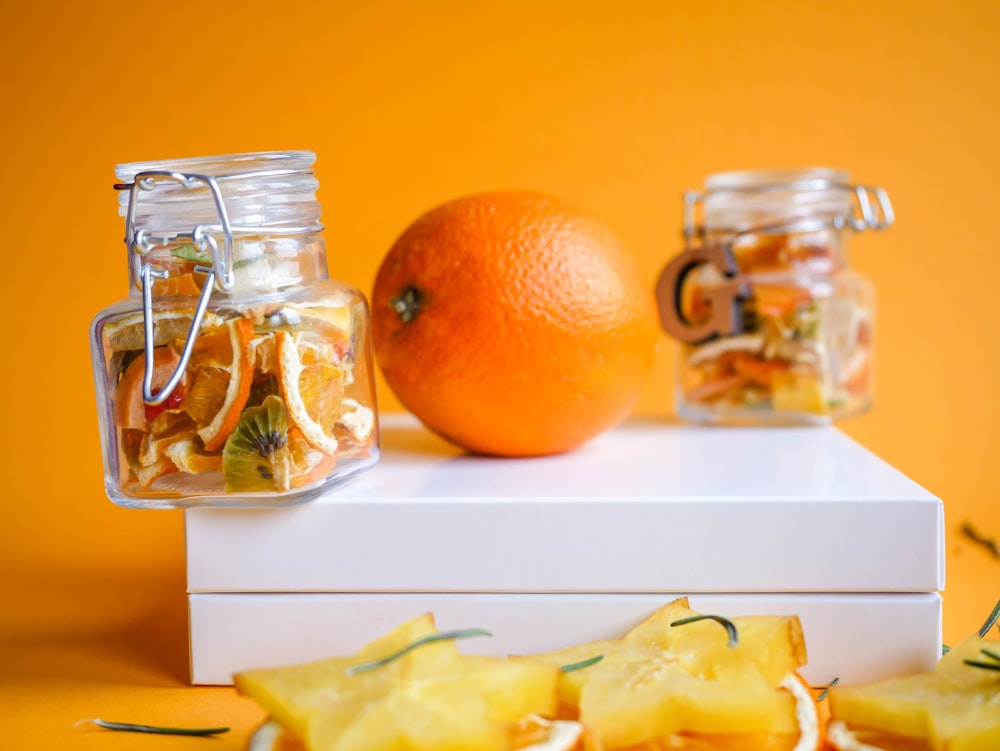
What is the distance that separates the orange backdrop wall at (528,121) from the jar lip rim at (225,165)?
87 cm

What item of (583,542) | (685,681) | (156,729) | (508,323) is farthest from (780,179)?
(156,729)

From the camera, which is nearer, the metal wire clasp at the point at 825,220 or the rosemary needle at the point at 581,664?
the rosemary needle at the point at 581,664

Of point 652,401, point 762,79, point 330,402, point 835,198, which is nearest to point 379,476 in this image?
point 330,402

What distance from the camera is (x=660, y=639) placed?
0.78 meters

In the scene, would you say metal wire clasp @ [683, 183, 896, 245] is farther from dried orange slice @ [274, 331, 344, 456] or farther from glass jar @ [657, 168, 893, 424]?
dried orange slice @ [274, 331, 344, 456]

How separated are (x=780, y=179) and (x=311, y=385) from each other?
1.99 ft

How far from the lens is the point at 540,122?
1664 millimetres

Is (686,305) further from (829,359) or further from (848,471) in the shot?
(848,471)

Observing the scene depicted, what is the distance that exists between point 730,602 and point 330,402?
1.00 ft

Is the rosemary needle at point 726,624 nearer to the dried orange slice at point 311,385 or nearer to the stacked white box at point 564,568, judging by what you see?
the stacked white box at point 564,568

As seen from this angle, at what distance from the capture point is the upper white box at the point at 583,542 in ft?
2.68

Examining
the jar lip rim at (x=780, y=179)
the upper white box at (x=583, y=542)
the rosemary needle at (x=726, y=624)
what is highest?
the jar lip rim at (x=780, y=179)

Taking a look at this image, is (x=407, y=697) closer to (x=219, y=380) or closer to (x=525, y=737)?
(x=525, y=737)

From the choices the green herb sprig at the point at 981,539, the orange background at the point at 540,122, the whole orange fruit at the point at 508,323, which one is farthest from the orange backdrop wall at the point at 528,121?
the whole orange fruit at the point at 508,323
